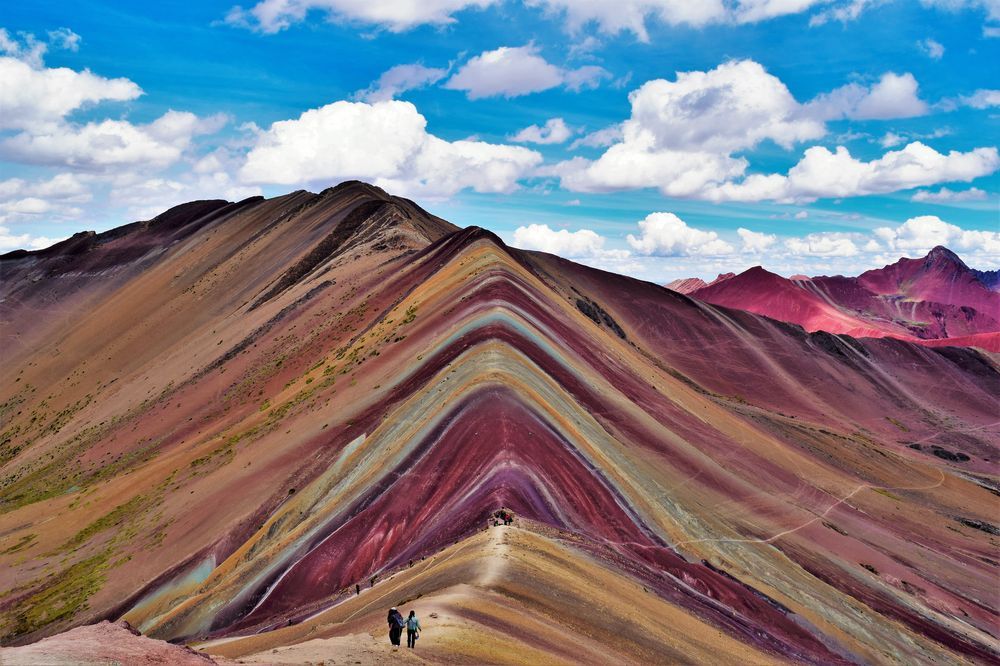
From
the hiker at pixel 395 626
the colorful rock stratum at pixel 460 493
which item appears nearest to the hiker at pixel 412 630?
the hiker at pixel 395 626

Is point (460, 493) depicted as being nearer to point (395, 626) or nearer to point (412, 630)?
point (395, 626)

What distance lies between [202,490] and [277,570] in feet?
56.3

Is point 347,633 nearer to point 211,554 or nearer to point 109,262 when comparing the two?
point 211,554

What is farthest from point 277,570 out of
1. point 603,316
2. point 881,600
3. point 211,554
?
point 603,316

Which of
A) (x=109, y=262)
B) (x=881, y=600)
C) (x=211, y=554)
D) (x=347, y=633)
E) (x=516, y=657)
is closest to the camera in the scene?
(x=516, y=657)

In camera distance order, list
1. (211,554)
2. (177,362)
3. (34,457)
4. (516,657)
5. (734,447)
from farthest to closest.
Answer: (177,362)
(34,457)
(734,447)
(211,554)
(516,657)

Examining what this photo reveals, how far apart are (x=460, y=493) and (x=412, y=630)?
482 inches

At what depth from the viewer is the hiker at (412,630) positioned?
51.5 feet

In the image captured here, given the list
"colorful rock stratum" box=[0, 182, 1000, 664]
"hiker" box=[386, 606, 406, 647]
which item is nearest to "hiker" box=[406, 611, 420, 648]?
"hiker" box=[386, 606, 406, 647]

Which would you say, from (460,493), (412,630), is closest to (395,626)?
(412,630)

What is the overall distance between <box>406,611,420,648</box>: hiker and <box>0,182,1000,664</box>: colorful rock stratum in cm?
33

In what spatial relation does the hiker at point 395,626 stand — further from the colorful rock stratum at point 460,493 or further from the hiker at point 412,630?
the colorful rock stratum at point 460,493

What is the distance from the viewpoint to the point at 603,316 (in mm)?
98562

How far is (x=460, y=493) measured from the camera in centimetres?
2798
